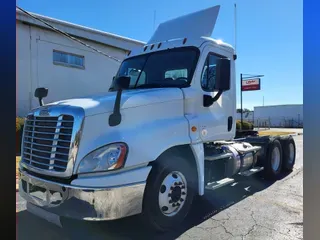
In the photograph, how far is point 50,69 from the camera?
509 inches

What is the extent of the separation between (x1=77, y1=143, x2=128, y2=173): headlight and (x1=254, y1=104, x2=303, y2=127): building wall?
4028 centimetres

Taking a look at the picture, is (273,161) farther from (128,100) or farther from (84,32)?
(84,32)

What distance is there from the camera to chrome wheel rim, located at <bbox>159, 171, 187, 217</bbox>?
3916 millimetres

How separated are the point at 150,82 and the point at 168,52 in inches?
24.4

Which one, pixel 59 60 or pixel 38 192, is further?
pixel 59 60

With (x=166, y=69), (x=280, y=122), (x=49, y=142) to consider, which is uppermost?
(x=166, y=69)

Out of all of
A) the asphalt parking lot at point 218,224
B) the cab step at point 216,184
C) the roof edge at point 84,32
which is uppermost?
the roof edge at point 84,32

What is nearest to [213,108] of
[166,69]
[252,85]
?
[166,69]

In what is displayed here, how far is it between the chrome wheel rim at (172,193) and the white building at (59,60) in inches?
366

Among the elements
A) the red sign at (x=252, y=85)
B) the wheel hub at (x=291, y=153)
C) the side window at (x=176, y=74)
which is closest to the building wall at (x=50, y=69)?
the side window at (x=176, y=74)

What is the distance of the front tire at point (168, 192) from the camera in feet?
12.3

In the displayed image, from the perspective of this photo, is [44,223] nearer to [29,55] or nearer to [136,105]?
[136,105]

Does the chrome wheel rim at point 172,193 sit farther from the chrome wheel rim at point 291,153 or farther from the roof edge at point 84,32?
the roof edge at point 84,32

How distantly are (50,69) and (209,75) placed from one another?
32.3 ft
